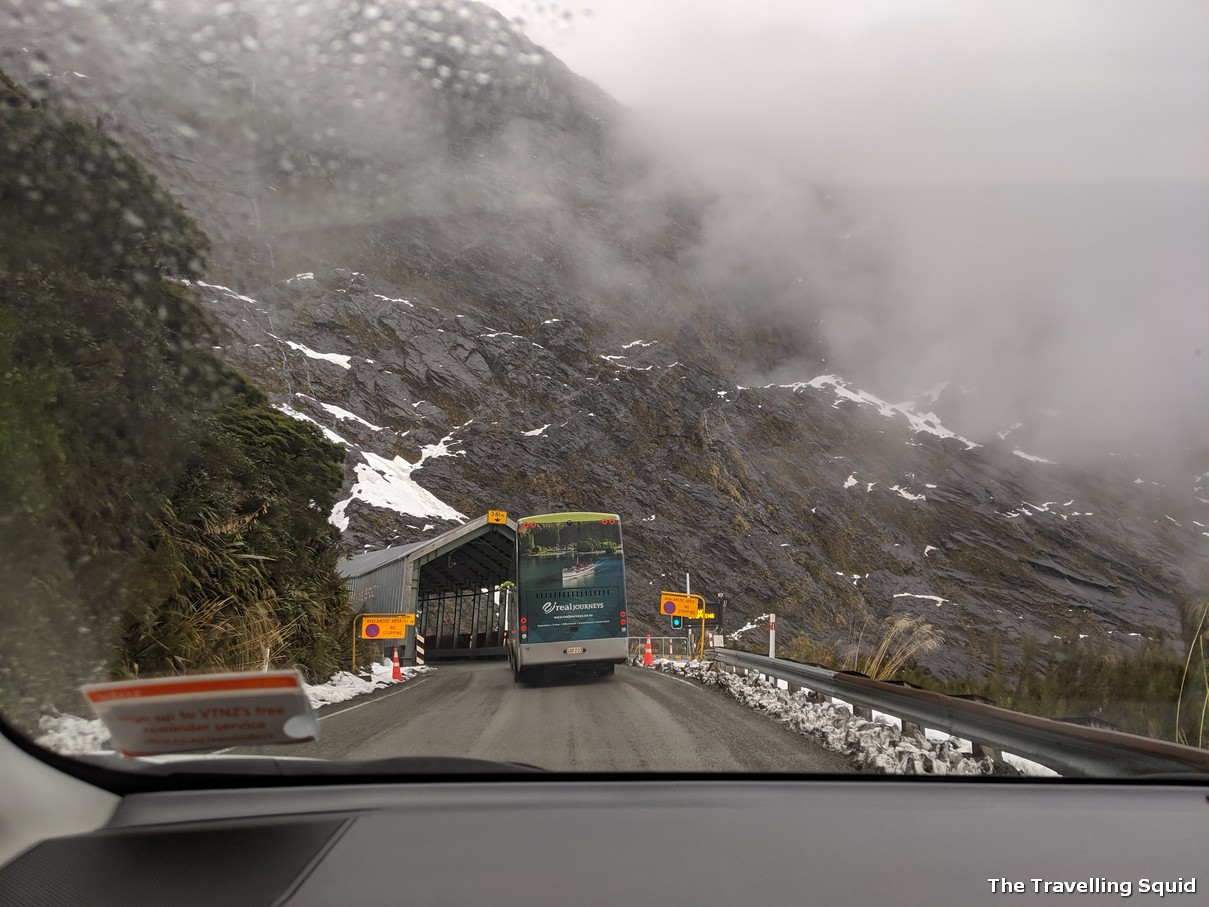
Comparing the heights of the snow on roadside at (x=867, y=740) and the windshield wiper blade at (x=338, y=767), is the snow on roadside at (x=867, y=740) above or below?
below

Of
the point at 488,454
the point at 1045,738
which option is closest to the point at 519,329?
the point at 488,454

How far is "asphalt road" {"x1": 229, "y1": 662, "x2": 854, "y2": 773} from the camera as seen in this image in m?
2.72

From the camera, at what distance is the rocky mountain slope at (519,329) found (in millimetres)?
3773

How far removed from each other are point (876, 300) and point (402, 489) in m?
3.56

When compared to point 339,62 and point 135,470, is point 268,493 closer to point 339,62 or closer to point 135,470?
point 135,470

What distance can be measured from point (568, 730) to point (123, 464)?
2086mm

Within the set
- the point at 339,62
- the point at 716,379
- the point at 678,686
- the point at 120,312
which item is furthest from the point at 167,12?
the point at 678,686

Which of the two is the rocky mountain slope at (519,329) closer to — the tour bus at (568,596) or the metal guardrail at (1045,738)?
the tour bus at (568,596)

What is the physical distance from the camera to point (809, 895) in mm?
1783

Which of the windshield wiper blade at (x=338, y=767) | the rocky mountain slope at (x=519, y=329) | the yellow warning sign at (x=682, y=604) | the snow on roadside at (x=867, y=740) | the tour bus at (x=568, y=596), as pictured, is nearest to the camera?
the windshield wiper blade at (x=338, y=767)

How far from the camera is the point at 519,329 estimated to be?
16.3ft

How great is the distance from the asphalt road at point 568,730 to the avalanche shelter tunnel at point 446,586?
0.33 metres

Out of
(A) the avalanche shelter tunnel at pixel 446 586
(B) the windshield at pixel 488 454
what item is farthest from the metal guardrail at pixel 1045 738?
(A) the avalanche shelter tunnel at pixel 446 586

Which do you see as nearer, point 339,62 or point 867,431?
point 339,62
